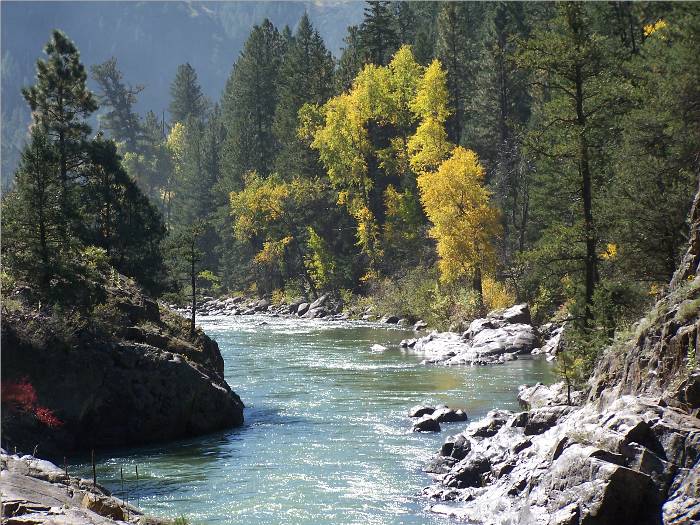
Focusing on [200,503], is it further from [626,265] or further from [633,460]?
[626,265]

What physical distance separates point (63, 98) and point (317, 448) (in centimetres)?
2340

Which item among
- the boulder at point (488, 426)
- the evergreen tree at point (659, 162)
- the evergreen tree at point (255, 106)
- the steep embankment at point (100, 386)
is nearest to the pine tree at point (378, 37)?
the evergreen tree at point (255, 106)

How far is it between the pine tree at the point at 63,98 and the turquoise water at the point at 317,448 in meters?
11.8

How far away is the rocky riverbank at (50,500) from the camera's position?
34.1ft

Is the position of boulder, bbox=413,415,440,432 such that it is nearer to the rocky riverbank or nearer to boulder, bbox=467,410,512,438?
boulder, bbox=467,410,512,438

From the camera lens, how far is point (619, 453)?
13.1 meters

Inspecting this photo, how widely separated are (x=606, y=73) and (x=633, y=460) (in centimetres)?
1559

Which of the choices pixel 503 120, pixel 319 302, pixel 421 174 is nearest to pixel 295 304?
pixel 319 302

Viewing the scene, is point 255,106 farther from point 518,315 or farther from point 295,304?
point 518,315

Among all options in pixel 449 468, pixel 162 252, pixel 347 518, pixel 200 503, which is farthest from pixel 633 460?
pixel 162 252

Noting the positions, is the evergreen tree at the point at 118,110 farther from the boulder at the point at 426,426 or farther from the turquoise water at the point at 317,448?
the boulder at the point at 426,426

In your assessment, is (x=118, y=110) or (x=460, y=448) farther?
(x=118, y=110)

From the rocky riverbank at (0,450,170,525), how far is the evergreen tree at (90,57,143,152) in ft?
414

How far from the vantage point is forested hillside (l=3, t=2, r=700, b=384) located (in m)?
25.6
